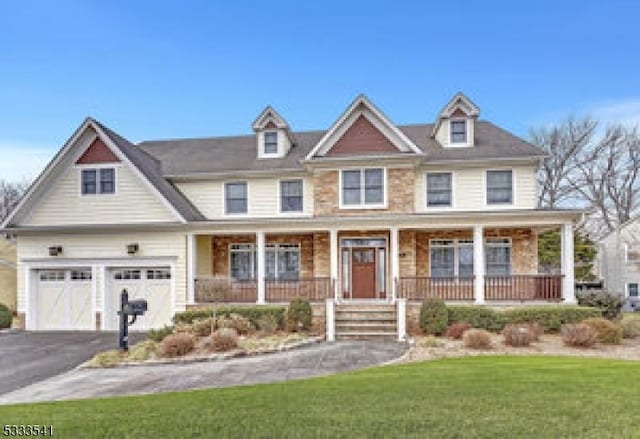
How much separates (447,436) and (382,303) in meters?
10.3

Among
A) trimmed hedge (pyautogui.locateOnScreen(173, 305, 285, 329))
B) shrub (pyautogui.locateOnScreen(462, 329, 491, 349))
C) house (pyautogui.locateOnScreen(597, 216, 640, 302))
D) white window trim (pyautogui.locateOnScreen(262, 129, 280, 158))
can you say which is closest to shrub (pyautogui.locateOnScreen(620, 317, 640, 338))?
shrub (pyautogui.locateOnScreen(462, 329, 491, 349))

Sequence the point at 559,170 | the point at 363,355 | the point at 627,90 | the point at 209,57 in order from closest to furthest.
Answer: the point at 363,355
the point at 209,57
the point at 627,90
the point at 559,170

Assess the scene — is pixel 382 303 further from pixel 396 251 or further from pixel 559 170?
pixel 559 170

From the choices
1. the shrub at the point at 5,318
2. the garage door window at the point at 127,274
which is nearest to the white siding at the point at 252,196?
the garage door window at the point at 127,274

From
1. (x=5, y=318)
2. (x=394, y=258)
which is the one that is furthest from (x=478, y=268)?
(x=5, y=318)

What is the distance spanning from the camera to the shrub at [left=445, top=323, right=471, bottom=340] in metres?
13.4

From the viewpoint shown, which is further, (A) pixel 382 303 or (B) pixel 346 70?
(B) pixel 346 70

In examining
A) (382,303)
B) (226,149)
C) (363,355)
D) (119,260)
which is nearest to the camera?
(363,355)

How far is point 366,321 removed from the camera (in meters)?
15.0

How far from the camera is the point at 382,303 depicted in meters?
15.5

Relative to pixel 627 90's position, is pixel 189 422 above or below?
below

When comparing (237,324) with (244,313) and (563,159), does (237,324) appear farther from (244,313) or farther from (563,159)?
(563,159)

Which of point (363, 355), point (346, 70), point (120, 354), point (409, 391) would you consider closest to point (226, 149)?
point (346, 70)

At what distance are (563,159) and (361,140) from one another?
27180 mm
